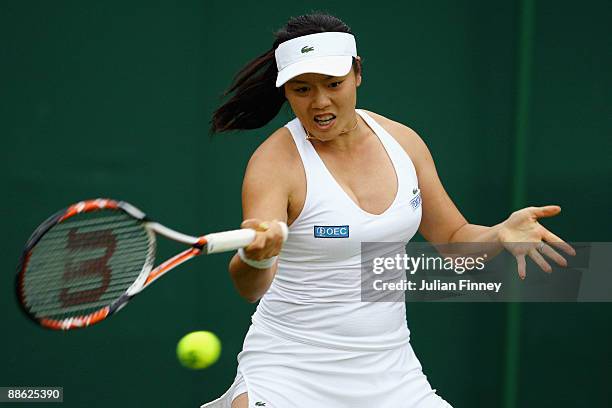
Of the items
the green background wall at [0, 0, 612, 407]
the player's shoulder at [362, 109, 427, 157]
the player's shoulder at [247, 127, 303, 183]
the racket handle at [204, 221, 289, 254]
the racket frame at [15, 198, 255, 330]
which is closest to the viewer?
the racket frame at [15, 198, 255, 330]

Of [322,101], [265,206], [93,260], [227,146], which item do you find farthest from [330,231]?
[227,146]

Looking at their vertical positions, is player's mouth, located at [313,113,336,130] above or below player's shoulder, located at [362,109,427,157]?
above

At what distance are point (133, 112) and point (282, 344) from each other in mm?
1265

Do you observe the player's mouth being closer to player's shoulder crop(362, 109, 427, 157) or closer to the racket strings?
player's shoulder crop(362, 109, 427, 157)

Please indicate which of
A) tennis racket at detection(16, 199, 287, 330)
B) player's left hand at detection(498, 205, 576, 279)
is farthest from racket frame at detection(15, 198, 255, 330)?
player's left hand at detection(498, 205, 576, 279)

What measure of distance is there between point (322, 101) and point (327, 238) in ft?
1.10

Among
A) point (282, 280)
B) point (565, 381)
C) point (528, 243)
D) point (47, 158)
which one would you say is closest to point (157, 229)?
point (282, 280)

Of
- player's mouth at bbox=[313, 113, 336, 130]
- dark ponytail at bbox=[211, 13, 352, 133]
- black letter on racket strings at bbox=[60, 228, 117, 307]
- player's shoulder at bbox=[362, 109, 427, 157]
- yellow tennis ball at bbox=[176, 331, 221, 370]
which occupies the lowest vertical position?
yellow tennis ball at bbox=[176, 331, 221, 370]

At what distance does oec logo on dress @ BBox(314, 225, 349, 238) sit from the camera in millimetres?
2508

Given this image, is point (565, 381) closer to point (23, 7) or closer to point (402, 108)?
point (402, 108)

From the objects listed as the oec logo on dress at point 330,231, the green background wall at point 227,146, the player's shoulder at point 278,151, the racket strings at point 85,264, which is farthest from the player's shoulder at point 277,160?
the green background wall at point 227,146

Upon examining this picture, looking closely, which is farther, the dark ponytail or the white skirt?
the dark ponytail

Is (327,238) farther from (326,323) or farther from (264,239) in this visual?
(264,239)

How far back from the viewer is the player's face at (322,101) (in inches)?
100
